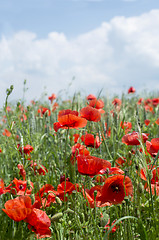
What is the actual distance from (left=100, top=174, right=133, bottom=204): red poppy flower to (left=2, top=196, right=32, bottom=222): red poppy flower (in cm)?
32

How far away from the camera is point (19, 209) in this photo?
112cm

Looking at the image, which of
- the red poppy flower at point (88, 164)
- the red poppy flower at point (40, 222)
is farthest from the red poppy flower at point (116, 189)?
the red poppy flower at point (40, 222)

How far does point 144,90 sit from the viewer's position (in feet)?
21.7

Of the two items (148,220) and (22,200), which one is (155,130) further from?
(22,200)

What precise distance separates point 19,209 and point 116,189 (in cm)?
43

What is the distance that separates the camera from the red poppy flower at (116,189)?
124 centimetres

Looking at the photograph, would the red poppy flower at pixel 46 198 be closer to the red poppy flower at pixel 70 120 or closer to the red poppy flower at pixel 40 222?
the red poppy flower at pixel 40 222

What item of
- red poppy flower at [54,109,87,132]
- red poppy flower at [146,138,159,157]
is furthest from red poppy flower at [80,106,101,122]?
red poppy flower at [146,138,159,157]

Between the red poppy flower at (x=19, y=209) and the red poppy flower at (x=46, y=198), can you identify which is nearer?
the red poppy flower at (x=19, y=209)

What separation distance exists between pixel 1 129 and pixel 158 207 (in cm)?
310

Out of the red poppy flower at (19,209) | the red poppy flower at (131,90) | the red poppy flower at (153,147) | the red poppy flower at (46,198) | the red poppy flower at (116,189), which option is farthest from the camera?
the red poppy flower at (131,90)

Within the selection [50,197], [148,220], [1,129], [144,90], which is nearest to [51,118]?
[1,129]

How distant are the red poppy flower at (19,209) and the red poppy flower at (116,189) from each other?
32 cm

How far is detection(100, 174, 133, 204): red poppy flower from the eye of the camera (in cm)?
124
